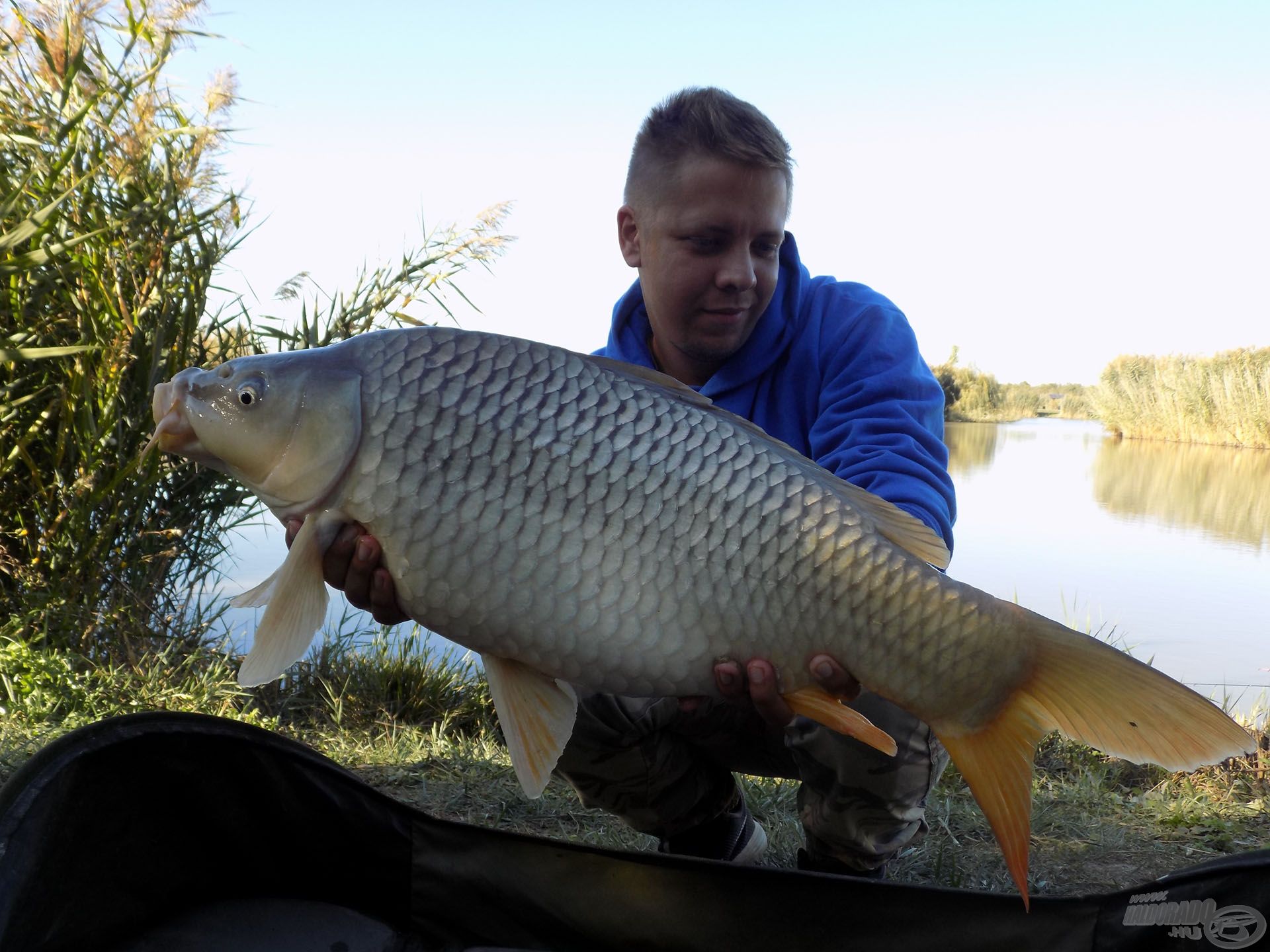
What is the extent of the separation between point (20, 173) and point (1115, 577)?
5041 mm

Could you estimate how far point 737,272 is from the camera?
→ 4.94 ft

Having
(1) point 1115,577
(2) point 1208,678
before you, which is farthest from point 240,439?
(1) point 1115,577

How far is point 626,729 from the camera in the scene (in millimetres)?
1472

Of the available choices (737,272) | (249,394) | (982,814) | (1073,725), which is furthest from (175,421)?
(982,814)

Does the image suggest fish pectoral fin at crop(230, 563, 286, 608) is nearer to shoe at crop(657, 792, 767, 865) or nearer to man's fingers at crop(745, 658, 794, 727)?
man's fingers at crop(745, 658, 794, 727)

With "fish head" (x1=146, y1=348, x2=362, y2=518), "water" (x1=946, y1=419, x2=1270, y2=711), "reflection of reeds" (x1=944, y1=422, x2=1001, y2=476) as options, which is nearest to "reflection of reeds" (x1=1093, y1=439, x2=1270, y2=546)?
"water" (x1=946, y1=419, x2=1270, y2=711)

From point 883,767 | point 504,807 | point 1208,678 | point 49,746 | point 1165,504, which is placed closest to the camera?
point 49,746

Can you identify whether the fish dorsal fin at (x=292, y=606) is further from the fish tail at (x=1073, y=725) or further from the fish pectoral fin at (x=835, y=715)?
the fish tail at (x=1073, y=725)

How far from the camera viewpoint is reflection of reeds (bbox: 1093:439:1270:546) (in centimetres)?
660

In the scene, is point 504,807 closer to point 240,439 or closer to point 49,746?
point 49,746

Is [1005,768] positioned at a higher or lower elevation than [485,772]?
higher

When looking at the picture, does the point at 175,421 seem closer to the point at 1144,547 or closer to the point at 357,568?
the point at 357,568

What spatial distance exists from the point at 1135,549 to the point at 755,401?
5.09m

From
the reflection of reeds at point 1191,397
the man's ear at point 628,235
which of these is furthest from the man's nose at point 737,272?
the reflection of reeds at point 1191,397
